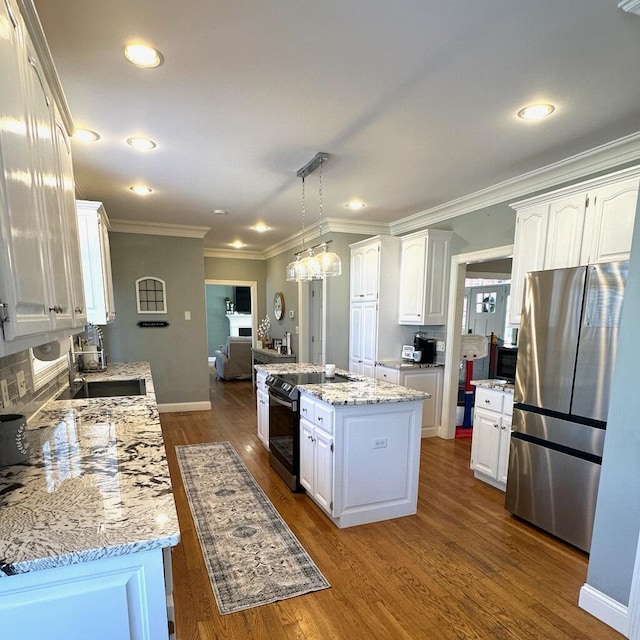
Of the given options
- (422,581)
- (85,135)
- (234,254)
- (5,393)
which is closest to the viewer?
(5,393)

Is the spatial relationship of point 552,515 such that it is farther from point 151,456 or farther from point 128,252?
point 128,252

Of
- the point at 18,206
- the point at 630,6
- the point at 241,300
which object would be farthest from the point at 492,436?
the point at 241,300

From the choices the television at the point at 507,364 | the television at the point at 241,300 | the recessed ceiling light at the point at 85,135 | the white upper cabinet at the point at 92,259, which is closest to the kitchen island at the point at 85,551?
the white upper cabinet at the point at 92,259

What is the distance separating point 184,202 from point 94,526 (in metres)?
3.64

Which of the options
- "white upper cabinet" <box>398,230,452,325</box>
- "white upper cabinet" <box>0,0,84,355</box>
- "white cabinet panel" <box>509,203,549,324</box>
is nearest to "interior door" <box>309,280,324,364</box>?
"white upper cabinet" <box>398,230,452,325</box>

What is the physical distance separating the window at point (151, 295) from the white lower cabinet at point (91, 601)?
459 cm

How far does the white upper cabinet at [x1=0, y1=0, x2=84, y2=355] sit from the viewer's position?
0.89 meters

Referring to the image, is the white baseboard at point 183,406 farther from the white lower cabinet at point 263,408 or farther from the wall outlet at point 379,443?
the wall outlet at point 379,443

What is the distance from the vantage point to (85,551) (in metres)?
0.88

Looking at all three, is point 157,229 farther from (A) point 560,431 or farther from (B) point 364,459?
(A) point 560,431

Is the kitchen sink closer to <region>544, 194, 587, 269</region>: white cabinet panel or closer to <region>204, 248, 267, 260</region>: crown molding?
<region>544, 194, 587, 269</region>: white cabinet panel

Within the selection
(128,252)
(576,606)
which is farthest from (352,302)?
(576,606)

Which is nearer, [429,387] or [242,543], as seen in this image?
[242,543]

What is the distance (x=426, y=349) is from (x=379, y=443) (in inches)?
87.4
